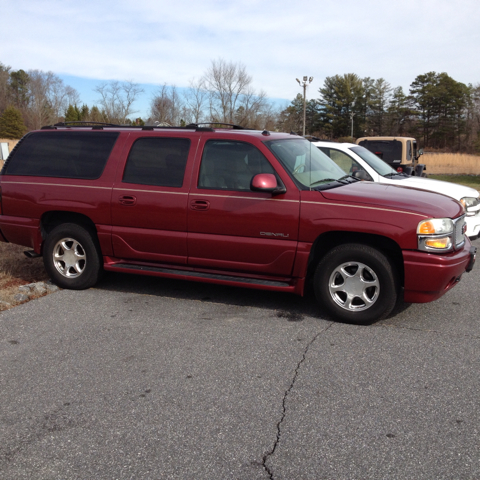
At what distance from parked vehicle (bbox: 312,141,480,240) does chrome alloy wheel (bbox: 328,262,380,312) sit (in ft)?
11.6

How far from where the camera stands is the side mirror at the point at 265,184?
4883 millimetres

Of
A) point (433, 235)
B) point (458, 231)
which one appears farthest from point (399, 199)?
point (458, 231)

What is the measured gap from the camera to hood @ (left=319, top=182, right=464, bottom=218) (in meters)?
4.72

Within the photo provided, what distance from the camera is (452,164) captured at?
3203cm

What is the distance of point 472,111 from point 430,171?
180 feet

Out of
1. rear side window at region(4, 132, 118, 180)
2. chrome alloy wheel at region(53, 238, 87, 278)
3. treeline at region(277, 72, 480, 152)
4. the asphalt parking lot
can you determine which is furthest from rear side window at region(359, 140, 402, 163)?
treeline at region(277, 72, 480, 152)

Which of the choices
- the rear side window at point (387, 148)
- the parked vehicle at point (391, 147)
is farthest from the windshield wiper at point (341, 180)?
the rear side window at point (387, 148)

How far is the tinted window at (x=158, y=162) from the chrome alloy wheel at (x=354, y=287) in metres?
1.92

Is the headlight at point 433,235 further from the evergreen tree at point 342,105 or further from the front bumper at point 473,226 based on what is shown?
the evergreen tree at point 342,105

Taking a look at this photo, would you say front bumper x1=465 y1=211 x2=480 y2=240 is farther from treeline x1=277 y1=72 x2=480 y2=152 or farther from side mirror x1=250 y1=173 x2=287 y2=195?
treeline x1=277 y1=72 x2=480 y2=152

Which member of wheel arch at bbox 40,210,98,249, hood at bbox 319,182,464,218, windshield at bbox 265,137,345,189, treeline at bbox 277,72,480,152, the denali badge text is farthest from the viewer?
treeline at bbox 277,72,480,152

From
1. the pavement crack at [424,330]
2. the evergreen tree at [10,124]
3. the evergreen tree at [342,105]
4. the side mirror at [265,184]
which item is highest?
the evergreen tree at [342,105]

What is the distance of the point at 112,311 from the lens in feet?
17.7

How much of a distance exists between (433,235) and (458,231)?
54cm
